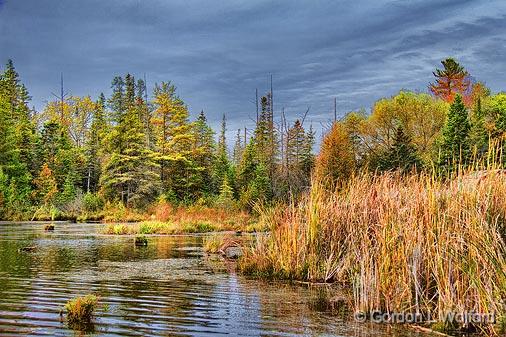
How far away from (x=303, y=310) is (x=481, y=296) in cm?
298

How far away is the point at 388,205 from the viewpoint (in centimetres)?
990

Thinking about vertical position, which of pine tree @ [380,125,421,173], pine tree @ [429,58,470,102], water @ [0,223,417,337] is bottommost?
water @ [0,223,417,337]

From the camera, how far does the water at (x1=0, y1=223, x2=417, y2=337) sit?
7.56m

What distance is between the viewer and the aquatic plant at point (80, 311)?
308 inches

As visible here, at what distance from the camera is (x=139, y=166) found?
62344 mm

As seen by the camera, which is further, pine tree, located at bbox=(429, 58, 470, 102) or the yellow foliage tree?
pine tree, located at bbox=(429, 58, 470, 102)

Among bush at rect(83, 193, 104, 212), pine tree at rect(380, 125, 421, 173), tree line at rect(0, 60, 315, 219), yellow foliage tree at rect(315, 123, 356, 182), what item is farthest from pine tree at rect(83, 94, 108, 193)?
pine tree at rect(380, 125, 421, 173)

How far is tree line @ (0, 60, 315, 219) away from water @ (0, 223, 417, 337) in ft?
120

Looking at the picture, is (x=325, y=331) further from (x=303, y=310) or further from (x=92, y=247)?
(x=92, y=247)

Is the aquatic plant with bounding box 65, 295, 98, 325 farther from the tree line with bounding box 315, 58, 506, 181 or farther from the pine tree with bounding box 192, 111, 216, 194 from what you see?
the pine tree with bounding box 192, 111, 216, 194

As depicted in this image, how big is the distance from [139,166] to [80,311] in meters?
55.5

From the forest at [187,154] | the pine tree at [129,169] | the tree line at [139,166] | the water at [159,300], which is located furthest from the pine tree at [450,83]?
the water at [159,300]

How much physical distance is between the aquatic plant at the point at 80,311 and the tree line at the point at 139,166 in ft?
142

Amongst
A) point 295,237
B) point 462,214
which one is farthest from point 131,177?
point 462,214
